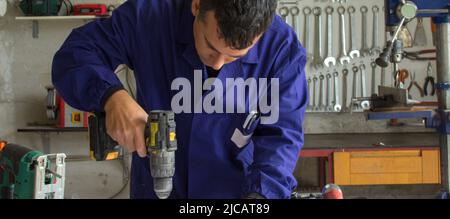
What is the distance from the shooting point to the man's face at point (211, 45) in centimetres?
130

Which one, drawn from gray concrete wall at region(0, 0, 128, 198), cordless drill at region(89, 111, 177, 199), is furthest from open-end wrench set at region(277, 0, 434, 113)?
cordless drill at region(89, 111, 177, 199)

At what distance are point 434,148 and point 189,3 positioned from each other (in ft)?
7.62

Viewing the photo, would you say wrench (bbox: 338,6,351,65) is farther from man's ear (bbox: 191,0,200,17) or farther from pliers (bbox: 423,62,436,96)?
man's ear (bbox: 191,0,200,17)

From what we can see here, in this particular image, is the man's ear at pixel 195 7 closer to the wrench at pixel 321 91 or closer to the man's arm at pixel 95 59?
the man's arm at pixel 95 59

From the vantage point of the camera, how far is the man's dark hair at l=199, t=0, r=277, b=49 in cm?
124

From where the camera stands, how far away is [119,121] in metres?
1.29

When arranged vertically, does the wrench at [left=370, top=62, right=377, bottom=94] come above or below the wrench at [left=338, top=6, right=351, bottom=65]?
below

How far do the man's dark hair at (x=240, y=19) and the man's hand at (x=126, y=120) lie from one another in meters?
0.27

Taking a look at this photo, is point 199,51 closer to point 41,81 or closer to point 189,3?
point 189,3

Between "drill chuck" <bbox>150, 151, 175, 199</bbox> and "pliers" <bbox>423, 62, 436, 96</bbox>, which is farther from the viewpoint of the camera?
"pliers" <bbox>423, 62, 436, 96</bbox>

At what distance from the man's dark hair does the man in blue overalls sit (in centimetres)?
10

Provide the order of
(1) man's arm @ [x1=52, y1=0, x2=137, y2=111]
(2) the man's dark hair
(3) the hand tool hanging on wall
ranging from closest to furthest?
(2) the man's dark hair < (1) man's arm @ [x1=52, y1=0, x2=137, y2=111] < (3) the hand tool hanging on wall

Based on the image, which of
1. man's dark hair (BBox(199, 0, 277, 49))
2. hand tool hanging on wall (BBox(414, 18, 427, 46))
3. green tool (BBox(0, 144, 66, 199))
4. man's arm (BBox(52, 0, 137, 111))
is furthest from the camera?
hand tool hanging on wall (BBox(414, 18, 427, 46))

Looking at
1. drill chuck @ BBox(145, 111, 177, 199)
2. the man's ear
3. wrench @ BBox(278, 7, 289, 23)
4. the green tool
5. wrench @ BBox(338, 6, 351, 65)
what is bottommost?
the green tool
